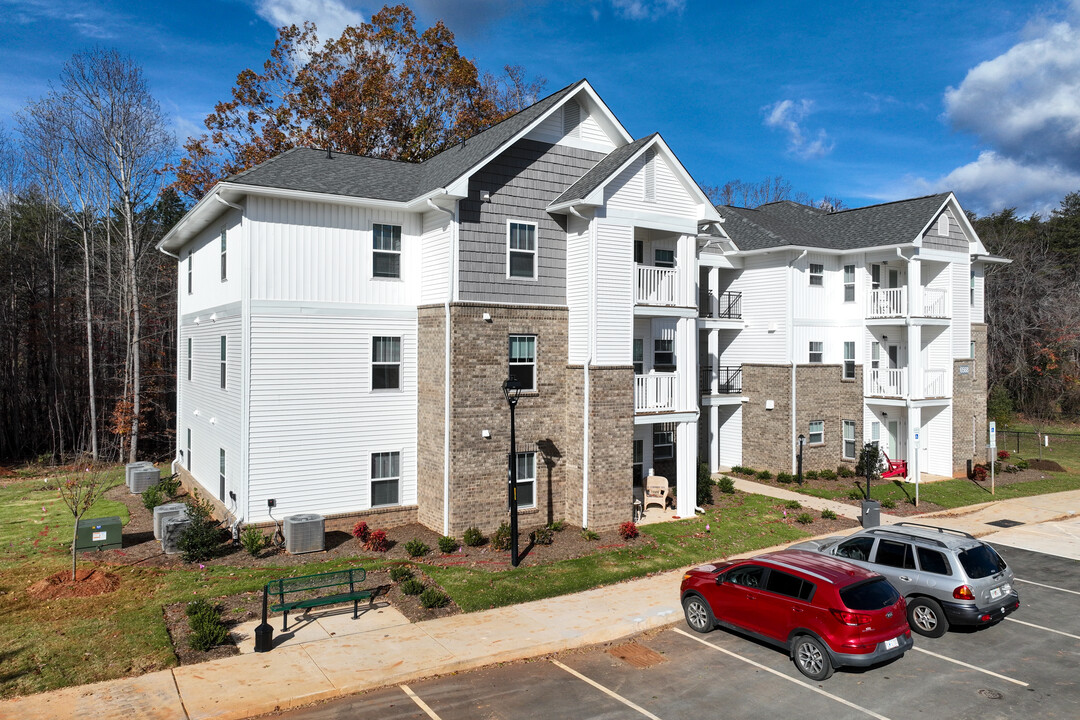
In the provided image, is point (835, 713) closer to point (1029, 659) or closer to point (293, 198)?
point (1029, 659)

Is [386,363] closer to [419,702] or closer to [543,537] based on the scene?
[543,537]

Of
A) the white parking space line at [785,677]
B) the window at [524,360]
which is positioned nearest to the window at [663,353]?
the window at [524,360]

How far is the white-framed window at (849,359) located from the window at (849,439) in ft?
6.42

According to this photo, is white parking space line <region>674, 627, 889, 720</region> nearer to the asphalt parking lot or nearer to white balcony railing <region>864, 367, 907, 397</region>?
the asphalt parking lot

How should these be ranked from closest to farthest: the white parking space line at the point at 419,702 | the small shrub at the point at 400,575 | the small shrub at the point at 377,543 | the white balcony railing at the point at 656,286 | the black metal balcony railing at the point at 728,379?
1. the white parking space line at the point at 419,702
2. the small shrub at the point at 400,575
3. the small shrub at the point at 377,543
4. the white balcony railing at the point at 656,286
5. the black metal balcony railing at the point at 728,379

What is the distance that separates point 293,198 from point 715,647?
13.8m

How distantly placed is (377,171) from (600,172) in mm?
6635

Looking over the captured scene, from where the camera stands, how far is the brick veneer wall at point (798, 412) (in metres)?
27.5

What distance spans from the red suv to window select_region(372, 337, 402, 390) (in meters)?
10.0

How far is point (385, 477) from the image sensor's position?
60.2 feet

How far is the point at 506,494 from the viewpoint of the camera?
17953mm

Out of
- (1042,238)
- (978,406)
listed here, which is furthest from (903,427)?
(1042,238)

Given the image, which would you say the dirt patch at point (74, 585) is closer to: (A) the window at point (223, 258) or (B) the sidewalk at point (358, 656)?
(B) the sidewalk at point (358, 656)

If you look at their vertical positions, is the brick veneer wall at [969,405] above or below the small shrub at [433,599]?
above
